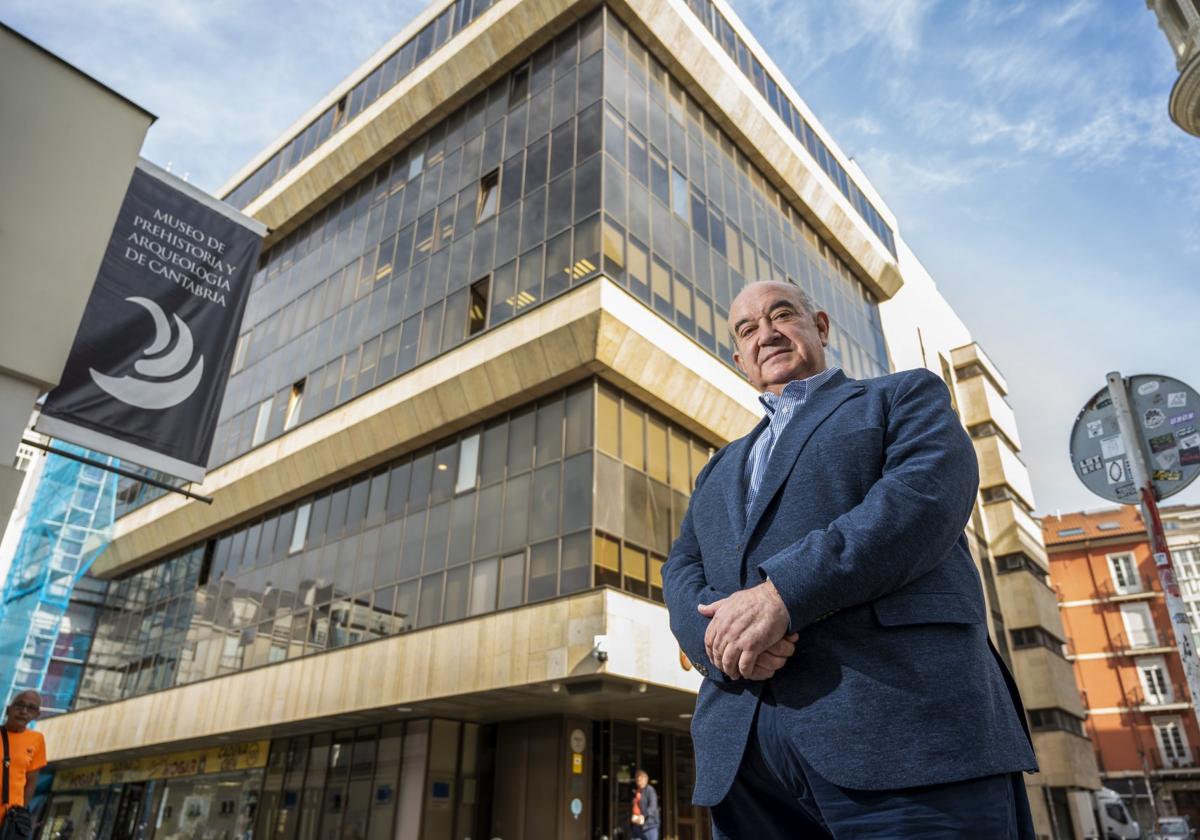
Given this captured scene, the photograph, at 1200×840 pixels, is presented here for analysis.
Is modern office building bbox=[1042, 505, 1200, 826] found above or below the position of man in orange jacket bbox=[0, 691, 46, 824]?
above

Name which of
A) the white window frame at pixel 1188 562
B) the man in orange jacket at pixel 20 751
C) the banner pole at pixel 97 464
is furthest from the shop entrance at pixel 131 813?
the white window frame at pixel 1188 562

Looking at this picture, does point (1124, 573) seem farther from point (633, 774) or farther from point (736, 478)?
point (736, 478)

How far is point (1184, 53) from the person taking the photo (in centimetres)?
1689

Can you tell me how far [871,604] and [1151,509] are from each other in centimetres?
487

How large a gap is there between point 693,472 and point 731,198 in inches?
388

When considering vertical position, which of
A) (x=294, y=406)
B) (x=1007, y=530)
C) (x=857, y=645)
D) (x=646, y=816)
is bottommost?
(x=646, y=816)

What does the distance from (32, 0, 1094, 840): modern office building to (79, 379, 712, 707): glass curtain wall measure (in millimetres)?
93

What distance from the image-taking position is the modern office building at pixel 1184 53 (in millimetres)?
16391

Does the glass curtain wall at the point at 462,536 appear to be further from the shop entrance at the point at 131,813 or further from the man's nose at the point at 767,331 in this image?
the man's nose at the point at 767,331

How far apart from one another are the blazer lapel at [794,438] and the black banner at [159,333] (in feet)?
25.1

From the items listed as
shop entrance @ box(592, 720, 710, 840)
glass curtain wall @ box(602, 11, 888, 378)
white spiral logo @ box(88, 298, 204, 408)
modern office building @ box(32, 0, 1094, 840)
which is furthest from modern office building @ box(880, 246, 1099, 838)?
white spiral logo @ box(88, 298, 204, 408)

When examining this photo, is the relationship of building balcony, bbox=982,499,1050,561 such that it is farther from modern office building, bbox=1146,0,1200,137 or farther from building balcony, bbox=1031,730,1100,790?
modern office building, bbox=1146,0,1200,137

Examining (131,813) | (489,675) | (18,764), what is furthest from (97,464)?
(131,813)

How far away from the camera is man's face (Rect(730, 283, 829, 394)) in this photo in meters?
2.37
